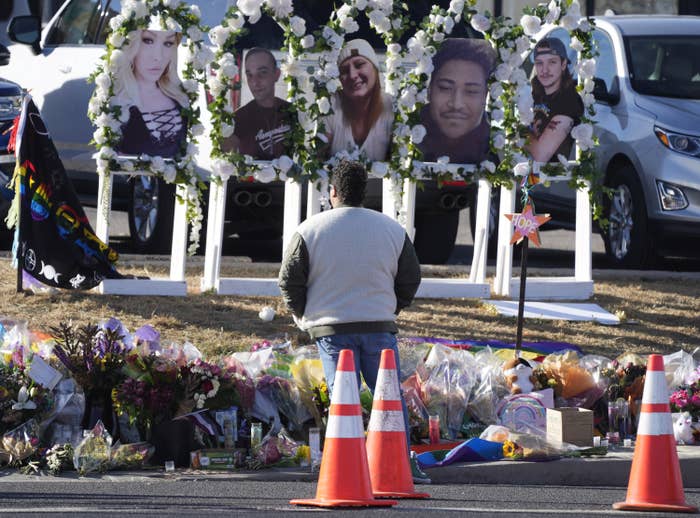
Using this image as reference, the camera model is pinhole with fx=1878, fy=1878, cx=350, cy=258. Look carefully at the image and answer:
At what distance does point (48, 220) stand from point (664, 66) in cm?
560

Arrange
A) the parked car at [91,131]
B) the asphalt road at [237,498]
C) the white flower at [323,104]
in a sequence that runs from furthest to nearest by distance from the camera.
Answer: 1. the parked car at [91,131]
2. the white flower at [323,104]
3. the asphalt road at [237,498]

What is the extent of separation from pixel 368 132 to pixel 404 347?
2.84 m

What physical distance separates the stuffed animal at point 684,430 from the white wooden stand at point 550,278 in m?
3.46

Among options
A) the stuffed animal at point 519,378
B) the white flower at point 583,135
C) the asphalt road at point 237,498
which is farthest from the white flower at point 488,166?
the asphalt road at point 237,498

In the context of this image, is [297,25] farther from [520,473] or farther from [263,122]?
[520,473]

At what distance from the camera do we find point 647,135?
1473 cm

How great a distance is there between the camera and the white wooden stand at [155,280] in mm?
12766

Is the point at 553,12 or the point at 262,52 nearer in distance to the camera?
the point at 262,52

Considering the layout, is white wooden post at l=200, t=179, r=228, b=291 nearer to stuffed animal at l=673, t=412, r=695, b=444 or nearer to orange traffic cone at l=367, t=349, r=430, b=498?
stuffed animal at l=673, t=412, r=695, b=444

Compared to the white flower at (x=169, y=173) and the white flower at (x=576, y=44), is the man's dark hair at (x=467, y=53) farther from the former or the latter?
the white flower at (x=169, y=173)

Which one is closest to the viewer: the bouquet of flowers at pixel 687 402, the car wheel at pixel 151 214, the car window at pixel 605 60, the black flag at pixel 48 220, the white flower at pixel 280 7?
the bouquet of flowers at pixel 687 402

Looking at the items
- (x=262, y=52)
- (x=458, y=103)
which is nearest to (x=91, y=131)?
(x=262, y=52)

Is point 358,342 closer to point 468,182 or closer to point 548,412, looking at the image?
point 548,412

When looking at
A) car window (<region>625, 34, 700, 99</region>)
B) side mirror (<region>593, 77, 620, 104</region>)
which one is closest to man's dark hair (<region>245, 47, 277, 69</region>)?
side mirror (<region>593, 77, 620, 104</region>)
